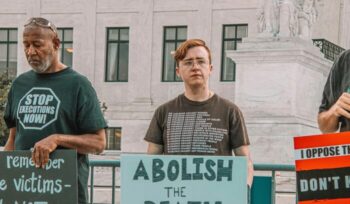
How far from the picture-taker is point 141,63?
45562 mm

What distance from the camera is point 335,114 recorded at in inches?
202

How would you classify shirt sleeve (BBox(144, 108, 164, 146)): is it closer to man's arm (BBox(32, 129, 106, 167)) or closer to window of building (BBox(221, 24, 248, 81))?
man's arm (BBox(32, 129, 106, 167))

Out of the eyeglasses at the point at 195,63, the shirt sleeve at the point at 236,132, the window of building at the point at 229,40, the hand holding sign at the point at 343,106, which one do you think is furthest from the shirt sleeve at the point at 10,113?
the window of building at the point at 229,40

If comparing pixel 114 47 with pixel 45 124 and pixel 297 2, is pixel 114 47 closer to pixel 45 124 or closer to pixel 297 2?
pixel 297 2

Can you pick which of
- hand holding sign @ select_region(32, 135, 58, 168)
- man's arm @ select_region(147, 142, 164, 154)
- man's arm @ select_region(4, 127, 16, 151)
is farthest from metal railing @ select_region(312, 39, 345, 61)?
hand holding sign @ select_region(32, 135, 58, 168)

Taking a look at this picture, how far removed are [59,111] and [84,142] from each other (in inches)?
9.7

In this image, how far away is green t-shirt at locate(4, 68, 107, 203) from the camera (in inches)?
243

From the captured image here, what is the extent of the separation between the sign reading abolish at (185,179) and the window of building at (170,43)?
39382 mm

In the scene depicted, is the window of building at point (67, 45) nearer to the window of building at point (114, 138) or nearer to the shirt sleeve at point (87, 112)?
the window of building at point (114, 138)

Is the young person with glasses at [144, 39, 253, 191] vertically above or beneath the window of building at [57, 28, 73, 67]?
beneath

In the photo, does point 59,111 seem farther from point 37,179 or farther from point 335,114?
point 335,114

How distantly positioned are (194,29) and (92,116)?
39340 millimetres

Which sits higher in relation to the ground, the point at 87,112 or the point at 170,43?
the point at 170,43

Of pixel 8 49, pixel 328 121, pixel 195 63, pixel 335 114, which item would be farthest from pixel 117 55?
pixel 335 114
